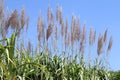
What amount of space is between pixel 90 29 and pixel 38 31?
150 cm

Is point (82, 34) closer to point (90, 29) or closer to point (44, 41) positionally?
point (90, 29)

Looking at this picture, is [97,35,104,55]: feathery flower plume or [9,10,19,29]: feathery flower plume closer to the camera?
[9,10,19,29]: feathery flower plume

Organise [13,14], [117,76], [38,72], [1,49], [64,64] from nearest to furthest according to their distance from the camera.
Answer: [1,49] < [13,14] < [38,72] < [64,64] < [117,76]

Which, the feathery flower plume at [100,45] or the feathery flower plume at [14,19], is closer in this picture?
the feathery flower plume at [14,19]

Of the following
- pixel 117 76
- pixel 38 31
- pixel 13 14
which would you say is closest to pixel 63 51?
pixel 38 31

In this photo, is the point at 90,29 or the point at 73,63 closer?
the point at 73,63

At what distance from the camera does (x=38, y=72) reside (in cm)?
689

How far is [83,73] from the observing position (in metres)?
7.43

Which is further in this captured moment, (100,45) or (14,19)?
(100,45)

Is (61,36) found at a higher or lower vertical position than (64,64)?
higher

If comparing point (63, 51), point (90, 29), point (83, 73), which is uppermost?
point (90, 29)

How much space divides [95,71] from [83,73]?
0.75 m

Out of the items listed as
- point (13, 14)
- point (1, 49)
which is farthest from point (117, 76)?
point (1, 49)

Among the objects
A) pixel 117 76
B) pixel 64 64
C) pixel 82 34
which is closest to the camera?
pixel 64 64
